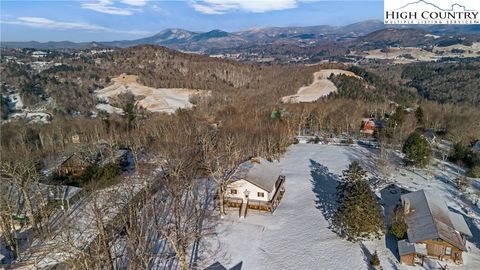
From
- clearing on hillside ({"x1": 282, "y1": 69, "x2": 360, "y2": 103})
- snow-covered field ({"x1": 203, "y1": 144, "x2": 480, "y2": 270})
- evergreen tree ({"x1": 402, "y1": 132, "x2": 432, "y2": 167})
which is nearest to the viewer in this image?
snow-covered field ({"x1": 203, "y1": 144, "x2": 480, "y2": 270})

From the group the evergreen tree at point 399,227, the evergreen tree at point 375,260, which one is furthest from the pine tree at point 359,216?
the evergreen tree at point 375,260

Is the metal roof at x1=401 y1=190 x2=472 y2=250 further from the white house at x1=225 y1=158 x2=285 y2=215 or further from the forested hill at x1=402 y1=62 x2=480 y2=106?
the forested hill at x1=402 y1=62 x2=480 y2=106

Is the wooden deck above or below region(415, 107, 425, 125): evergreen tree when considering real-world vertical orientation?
below

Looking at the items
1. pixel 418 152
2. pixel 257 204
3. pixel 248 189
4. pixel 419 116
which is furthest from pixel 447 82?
pixel 257 204

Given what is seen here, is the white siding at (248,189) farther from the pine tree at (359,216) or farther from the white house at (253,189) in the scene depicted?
the pine tree at (359,216)

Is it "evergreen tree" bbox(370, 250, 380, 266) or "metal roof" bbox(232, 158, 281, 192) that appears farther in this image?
"metal roof" bbox(232, 158, 281, 192)

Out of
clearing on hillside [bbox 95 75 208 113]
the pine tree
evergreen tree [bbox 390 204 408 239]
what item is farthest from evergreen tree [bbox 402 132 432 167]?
clearing on hillside [bbox 95 75 208 113]

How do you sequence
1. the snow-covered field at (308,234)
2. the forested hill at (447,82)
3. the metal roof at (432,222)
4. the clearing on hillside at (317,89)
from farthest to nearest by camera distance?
the forested hill at (447,82)
the clearing on hillside at (317,89)
the snow-covered field at (308,234)
the metal roof at (432,222)

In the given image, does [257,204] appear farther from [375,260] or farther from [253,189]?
[375,260]
